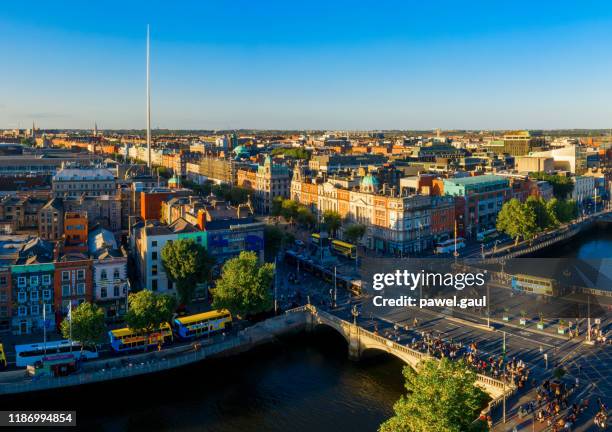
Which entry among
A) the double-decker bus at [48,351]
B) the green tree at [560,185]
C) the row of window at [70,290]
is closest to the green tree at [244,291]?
the double-decker bus at [48,351]

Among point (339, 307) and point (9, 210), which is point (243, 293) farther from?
point (9, 210)

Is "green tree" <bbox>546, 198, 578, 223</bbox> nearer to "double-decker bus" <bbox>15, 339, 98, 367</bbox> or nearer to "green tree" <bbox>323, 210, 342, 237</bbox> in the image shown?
"green tree" <bbox>323, 210, 342, 237</bbox>

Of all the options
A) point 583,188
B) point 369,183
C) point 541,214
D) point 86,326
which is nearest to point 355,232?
point 369,183

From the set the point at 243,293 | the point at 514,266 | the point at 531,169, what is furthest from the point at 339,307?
the point at 531,169

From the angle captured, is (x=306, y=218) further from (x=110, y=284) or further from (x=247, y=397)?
(x=247, y=397)

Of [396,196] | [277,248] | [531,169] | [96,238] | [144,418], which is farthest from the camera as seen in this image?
[531,169]

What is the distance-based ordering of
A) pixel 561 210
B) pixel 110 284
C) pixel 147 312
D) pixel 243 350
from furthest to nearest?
pixel 561 210 → pixel 110 284 → pixel 243 350 → pixel 147 312
